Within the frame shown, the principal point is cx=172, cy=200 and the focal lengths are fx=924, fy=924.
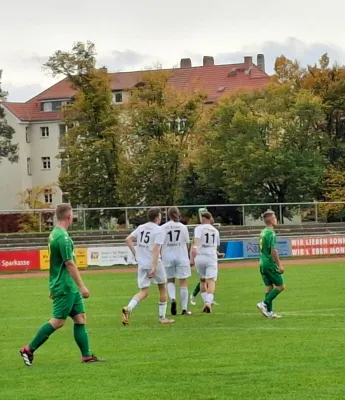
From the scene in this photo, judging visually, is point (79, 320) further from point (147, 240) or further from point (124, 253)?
point (124, 253)

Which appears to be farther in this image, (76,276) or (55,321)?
(55,321)

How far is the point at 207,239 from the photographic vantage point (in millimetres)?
17875

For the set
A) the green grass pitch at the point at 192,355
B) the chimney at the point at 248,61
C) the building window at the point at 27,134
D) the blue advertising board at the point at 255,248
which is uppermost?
the chimney at the point at 248,61

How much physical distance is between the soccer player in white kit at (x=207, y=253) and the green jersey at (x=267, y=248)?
5.09 ft

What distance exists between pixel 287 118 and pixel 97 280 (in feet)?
111

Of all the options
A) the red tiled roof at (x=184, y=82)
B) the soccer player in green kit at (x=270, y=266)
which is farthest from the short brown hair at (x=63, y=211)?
the red tiled roof at (x=184, y=82)

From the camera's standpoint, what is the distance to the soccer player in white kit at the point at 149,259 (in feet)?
52.1

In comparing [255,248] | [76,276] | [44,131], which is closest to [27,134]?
[44,131]

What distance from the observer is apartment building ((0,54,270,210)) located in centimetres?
9469

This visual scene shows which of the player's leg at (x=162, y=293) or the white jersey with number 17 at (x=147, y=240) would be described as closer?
the white jersey with number 17 at (x=147, y=240)

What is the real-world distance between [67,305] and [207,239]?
708cm

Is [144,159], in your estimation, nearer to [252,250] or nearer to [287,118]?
[287,118]

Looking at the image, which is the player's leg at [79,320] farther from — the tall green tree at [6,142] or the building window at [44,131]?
the building window at [44,131]

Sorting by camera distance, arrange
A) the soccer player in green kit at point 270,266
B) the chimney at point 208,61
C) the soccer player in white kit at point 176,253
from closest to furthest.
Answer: the soccer player in green kit at point 270,266
the soccer player in white kit at point 176,253
the chimney at point 208,61
